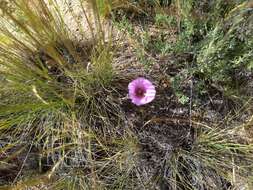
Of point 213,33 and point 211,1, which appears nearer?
point 213,33

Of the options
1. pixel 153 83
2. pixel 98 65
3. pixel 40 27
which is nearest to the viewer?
pixel 40 27

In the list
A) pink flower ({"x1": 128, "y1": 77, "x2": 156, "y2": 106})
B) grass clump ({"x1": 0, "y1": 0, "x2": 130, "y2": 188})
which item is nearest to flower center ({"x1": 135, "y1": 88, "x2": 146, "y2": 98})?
pink flower ({"x1": 128, "y1": 77, "x2": 156, "y2": 106})

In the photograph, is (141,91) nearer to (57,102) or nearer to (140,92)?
(140,92)

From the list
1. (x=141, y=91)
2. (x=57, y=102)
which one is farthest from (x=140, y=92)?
(x=57, y=102)

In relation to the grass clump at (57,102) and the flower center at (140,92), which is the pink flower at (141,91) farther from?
the grass clump at (57,102)

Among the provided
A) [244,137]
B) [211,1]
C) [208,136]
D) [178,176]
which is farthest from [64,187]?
[211,1]

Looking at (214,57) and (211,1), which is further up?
(211,1)

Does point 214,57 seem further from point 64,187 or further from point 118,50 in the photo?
point 64,187

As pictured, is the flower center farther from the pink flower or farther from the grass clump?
the grass clump

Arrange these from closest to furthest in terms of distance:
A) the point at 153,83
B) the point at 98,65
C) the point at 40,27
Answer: the point at 40,27 < the point at 98,65 < the point at 153,83
